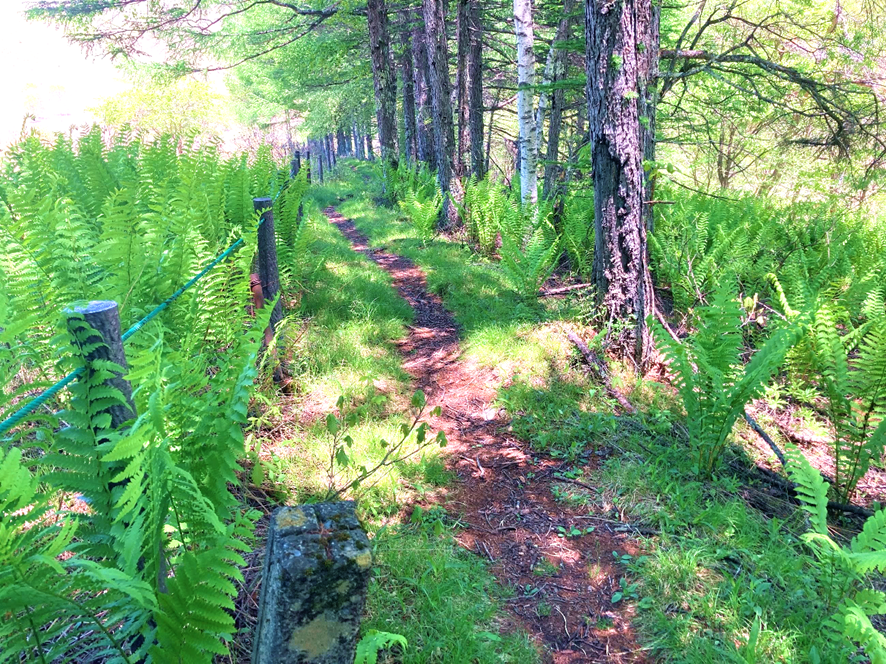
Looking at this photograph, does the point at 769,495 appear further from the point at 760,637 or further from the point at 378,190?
the point at 378,190

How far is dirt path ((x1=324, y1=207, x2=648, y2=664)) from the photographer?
2.60 metres

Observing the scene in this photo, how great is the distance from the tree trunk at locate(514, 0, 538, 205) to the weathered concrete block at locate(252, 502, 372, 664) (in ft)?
23.9

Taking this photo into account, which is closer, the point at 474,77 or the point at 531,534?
the point at 531,534

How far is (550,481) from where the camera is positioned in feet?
12.2

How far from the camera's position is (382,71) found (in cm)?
1381

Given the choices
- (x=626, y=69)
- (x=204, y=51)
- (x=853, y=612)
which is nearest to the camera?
(x=853, y=612)

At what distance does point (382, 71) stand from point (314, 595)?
14.4 m

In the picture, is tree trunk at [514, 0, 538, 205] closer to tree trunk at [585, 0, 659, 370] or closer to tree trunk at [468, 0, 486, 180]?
tree trunk at [585, 0, 659, 370]

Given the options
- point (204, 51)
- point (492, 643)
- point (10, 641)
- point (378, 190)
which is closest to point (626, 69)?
point (492, 643)

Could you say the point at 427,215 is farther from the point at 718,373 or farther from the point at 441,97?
the point at 718,373

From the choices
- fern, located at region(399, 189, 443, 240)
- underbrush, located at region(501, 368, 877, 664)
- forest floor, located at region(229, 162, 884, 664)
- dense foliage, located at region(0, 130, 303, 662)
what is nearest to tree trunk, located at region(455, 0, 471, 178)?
fern, located at region(399, 189, 443, 240)

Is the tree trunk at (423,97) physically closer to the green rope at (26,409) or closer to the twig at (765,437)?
the twig at (765,437)

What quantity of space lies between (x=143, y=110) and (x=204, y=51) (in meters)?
11.5

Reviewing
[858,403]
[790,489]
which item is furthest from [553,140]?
[790,489]
